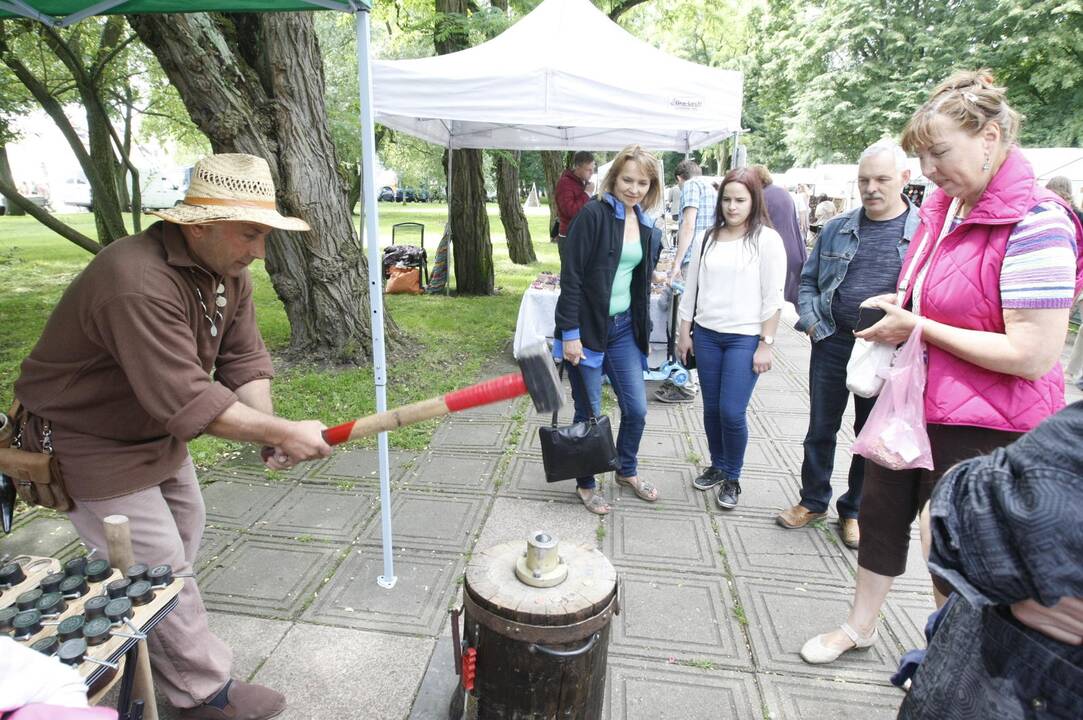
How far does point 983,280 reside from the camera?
1951 millimetres

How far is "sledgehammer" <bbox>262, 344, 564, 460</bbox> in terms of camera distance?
6.11ft

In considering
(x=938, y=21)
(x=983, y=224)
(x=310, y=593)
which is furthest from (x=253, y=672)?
(x=938, y=21)

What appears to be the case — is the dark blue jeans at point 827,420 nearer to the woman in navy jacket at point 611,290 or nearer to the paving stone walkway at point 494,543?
the paving stone walkway at point 494,543

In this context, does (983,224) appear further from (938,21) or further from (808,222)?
(938,21)

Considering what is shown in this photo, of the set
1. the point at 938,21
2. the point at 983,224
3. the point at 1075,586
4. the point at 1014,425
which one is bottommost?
the point at 1014,425

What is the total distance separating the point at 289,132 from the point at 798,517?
16.8 ft

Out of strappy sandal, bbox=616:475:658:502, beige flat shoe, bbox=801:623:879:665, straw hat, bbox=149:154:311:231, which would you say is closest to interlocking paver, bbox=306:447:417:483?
strappy sandal, bbox=616:475:658:502

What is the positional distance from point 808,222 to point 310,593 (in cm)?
1880

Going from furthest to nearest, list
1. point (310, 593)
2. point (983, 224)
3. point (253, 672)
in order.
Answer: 1. point (310, 593)
2. point (253, 672)
3. point (983, 224)

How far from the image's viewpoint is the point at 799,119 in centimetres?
2948

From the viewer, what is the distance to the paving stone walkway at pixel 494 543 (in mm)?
2490

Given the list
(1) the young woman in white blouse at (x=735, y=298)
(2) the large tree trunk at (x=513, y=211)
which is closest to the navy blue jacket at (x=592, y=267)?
(1) the young woman in white blouse at (x=735, y=298)

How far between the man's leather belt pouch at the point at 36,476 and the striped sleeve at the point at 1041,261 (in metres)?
2.97

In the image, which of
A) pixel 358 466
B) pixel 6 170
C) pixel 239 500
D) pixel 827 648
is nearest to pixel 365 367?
pixel 358 466
